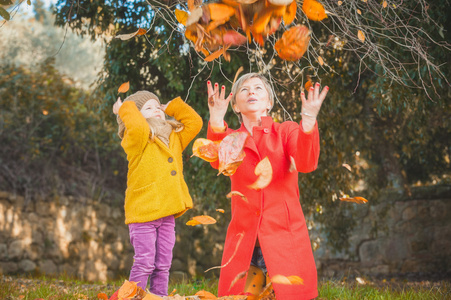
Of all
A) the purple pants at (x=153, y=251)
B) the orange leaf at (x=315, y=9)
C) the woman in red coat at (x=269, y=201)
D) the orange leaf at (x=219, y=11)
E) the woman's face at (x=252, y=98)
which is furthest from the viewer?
the purple pants at (x=153, y=251)

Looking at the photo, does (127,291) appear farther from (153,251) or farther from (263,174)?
(263,174)

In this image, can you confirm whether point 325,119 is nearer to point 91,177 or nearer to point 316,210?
point 316,210

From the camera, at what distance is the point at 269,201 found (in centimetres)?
186

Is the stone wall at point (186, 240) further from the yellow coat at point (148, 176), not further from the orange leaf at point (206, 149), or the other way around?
the orange leaf at point (206, 149)

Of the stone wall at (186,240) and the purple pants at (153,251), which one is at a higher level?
the purple pants at (153,251)

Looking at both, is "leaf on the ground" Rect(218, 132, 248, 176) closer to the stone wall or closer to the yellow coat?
the yellow coat

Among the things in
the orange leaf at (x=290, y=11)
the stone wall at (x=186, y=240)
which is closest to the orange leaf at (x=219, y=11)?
the orange leaf at (x=290, y=11)

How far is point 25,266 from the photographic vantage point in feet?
18.1

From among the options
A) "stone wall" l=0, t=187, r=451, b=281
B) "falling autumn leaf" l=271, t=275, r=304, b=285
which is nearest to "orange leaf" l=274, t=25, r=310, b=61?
"falling autumn leaf" l=271, t=275, r=304, b=285

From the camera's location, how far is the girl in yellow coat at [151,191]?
7.02 ft

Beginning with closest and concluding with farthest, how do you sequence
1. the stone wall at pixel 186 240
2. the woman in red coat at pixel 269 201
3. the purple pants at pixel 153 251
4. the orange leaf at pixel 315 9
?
1. the woman in red coat at pixel 269 201
2. the orange leaf at pixel 315 9
3. the purple pants at pixel 153 251
4. the stone wall at pixel 186 240

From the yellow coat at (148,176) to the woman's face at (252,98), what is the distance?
479 mm

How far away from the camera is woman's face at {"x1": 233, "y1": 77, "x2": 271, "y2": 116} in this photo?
2.00m

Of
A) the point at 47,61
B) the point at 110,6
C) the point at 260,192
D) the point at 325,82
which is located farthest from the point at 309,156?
the point at 47,61
